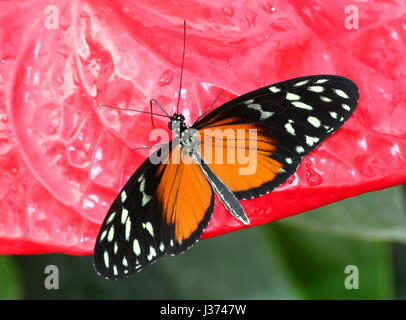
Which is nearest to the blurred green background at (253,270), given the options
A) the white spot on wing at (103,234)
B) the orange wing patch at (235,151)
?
the orange wing patch at (235,151)

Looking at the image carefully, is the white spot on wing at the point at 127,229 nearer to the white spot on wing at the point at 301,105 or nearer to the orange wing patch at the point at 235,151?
the orange wing patch at the point at 235,151

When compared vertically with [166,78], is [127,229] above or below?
below

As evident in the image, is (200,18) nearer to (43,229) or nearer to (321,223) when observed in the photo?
(43,229)

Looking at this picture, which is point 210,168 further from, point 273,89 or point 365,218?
point 365,218

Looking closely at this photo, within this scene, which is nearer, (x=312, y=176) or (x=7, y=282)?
(x=312, y=176)

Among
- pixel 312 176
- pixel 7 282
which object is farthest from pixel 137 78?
pixel 7 282
